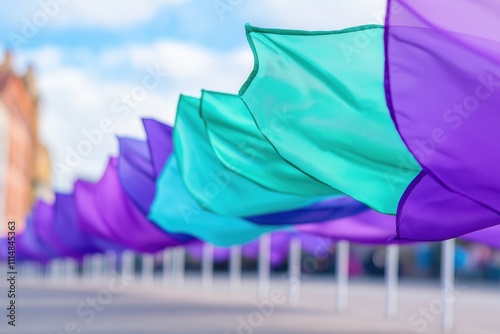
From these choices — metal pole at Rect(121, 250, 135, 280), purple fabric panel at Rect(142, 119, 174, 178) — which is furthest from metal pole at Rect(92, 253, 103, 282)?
purple fabric panel at Rect(142, 119, 174, 178)

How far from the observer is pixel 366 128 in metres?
6.60

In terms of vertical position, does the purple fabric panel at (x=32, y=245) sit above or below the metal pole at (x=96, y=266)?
above

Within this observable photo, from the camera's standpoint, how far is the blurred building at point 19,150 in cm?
4328

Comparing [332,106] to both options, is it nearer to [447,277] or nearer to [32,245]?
[447,277]

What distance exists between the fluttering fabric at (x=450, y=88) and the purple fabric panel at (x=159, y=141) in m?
4.64

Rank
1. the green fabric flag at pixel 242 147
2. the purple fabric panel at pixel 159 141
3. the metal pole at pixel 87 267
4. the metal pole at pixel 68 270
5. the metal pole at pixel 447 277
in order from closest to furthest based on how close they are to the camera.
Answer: the green fabric flag at pixel 242 147
the purple fabric panel at pixel 159 141
the metal pole at pixel 447 277
the metal pole at pixel 68 270
the metal pole at pixel 87 267

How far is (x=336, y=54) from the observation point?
6.55 metres

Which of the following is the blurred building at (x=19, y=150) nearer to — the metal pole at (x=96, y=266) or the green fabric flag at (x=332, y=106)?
the metal pole at (x=96, y=266)

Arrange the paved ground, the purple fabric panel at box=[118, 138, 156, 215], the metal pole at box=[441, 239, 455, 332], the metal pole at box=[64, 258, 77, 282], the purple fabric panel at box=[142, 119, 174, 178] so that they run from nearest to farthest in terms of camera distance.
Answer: the purple fabric panel at box=[142, 119, 174, 178], the purple fabric panel at box=[118, 138, 156, 215], the paved ground, the metal pole at box=[441, 239, 455, 332], the metal pole at box=[64, 258, 77, 282]

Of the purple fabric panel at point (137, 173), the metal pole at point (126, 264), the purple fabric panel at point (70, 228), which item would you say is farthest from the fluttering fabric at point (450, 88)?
the metal pole at point (126, 264)

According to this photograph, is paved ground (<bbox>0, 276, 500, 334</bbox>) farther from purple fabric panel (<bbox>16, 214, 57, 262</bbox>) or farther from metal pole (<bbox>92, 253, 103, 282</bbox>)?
metal pole (<bbox>92, 253, 103, 282</bbox>)

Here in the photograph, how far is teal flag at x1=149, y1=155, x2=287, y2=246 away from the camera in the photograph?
399 inches

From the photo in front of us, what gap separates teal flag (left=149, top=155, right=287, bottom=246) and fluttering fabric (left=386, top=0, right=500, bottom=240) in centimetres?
461

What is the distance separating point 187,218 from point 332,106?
4.18 metres
